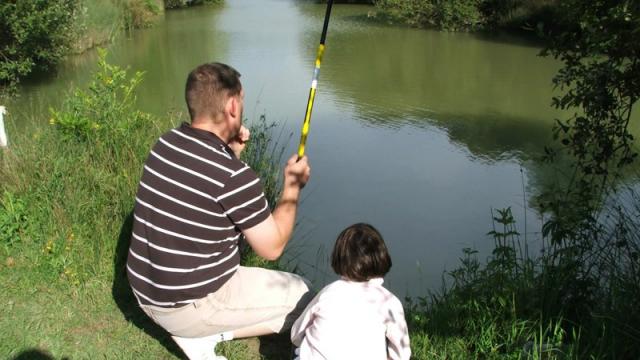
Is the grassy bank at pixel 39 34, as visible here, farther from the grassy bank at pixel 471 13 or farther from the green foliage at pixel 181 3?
the green foliage at pixel 181 3

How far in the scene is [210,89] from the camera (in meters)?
2.00

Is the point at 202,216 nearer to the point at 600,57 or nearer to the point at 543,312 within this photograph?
the point at 543,312

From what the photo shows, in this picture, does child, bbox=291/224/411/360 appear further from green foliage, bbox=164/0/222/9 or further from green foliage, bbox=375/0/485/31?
green foliage, bbox=164/0/222/9

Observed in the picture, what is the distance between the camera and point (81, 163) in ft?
12.3

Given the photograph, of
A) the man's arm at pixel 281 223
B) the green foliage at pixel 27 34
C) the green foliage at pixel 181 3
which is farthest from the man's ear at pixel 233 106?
the green foliage at pixel 181 3

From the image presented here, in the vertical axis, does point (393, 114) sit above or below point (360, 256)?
below

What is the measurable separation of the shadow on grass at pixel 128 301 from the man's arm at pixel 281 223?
77cm

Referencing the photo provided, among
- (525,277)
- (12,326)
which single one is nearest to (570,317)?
(525,277)

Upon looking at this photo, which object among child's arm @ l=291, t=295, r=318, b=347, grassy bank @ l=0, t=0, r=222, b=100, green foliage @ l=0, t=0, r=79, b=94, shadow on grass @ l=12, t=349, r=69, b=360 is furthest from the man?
green foliage @ l=0, t=0, r=79, b=94

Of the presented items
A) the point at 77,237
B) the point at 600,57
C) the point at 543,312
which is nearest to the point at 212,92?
the point at 77,237

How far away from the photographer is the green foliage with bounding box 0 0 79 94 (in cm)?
869

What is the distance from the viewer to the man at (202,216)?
197 centimetres

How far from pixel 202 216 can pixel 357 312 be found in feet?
1.98

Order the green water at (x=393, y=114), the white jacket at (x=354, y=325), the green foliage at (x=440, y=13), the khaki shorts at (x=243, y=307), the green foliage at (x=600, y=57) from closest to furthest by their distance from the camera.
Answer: the white jacket at (x=354, y=325), the khaki shorts at (x=243, y=307), the green foliage at (x=600, y=57), the green water at (x=393, y=114), the green foliage at (x=440, y=13)
